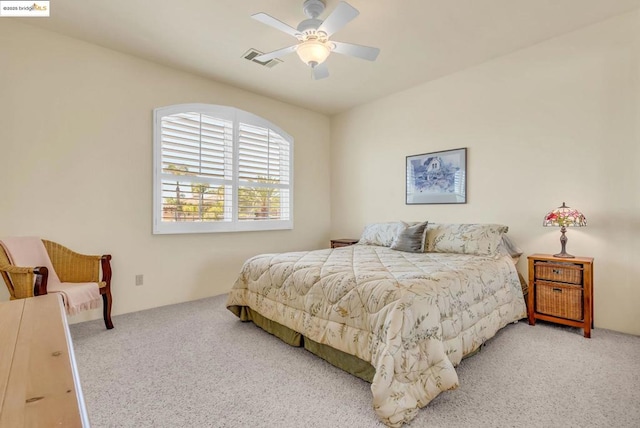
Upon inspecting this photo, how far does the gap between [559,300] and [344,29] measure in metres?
3.28

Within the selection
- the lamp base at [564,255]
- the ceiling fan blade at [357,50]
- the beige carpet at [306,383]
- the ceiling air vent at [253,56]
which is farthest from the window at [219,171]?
the lamp base at [564,255]

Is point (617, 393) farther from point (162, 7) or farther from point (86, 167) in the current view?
point (86, 167)

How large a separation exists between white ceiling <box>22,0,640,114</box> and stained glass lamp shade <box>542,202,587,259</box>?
179cm

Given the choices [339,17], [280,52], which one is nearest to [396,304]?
[339,17]

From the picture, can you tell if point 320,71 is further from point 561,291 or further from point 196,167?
Result: point 561,291

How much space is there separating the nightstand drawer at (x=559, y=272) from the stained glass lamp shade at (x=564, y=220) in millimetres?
114

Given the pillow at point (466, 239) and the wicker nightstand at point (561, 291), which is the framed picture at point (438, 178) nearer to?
the pillow at point (466, 239)

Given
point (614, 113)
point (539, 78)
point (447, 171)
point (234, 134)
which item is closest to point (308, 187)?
point (234, 134)

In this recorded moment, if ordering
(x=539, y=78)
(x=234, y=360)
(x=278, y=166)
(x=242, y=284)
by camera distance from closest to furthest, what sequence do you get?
(x=234, y=360) < (x=242, y=284) < (x=539, y=78) < (x=278, y=166)

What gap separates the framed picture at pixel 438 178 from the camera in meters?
3.88

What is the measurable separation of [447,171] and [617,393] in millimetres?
2700

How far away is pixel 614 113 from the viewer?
2.87 metres

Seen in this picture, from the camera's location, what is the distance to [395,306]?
1786 millimetres

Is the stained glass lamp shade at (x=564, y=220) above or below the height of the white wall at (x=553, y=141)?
below
